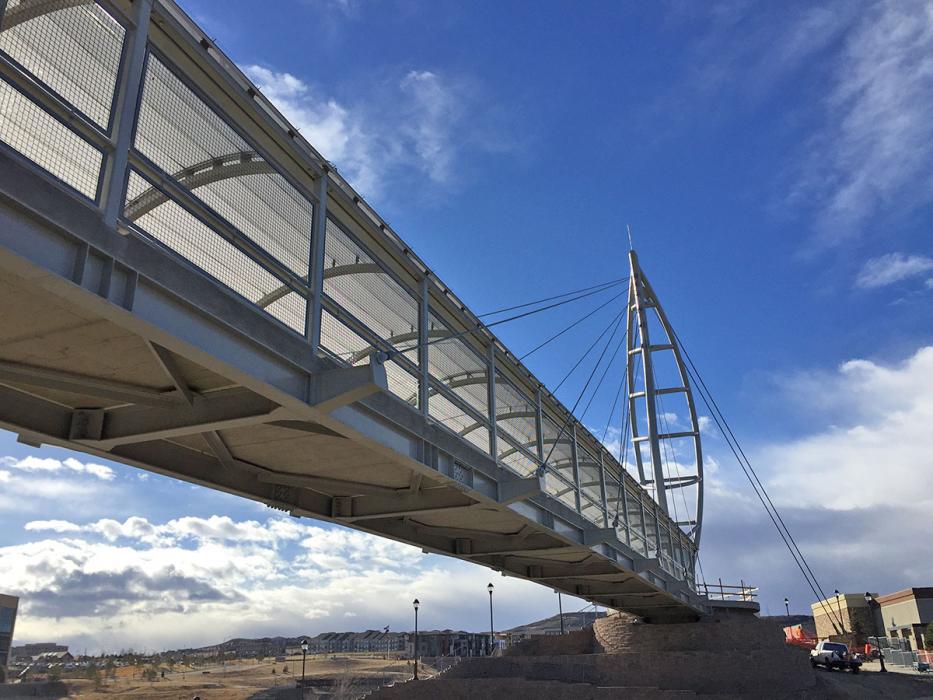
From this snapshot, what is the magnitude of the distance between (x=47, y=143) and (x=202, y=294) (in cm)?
203

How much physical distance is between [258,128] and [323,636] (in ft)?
558

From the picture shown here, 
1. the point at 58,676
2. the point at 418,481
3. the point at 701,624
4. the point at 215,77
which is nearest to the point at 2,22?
the point at 215,77

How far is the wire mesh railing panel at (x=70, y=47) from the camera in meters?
6.97

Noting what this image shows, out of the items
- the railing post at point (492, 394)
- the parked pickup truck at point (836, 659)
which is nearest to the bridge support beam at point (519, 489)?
the railing post at point (492, 394)

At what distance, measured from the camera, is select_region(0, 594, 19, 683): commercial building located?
60500 mm

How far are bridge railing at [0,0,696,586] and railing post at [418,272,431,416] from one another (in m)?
0.03

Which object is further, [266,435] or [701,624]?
[701,624]

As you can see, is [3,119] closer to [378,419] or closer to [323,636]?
[378,419]

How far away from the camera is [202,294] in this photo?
8.34 meters

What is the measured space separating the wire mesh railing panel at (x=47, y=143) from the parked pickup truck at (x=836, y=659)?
4760cm

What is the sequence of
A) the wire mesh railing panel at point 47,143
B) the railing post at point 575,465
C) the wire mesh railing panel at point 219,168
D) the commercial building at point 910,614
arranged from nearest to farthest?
the wire mesh railing panel at point 47,143 → the wire mesh railing panel at point 219,168 → the railing post at point 575,465 → the commercial building at point 910,614

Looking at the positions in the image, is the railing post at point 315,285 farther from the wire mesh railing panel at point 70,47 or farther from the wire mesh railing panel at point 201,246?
the wire mesh railing panel at point 70,47

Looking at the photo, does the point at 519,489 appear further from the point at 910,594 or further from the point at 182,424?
the point at 910,594

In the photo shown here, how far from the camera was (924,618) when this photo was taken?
71.4m
